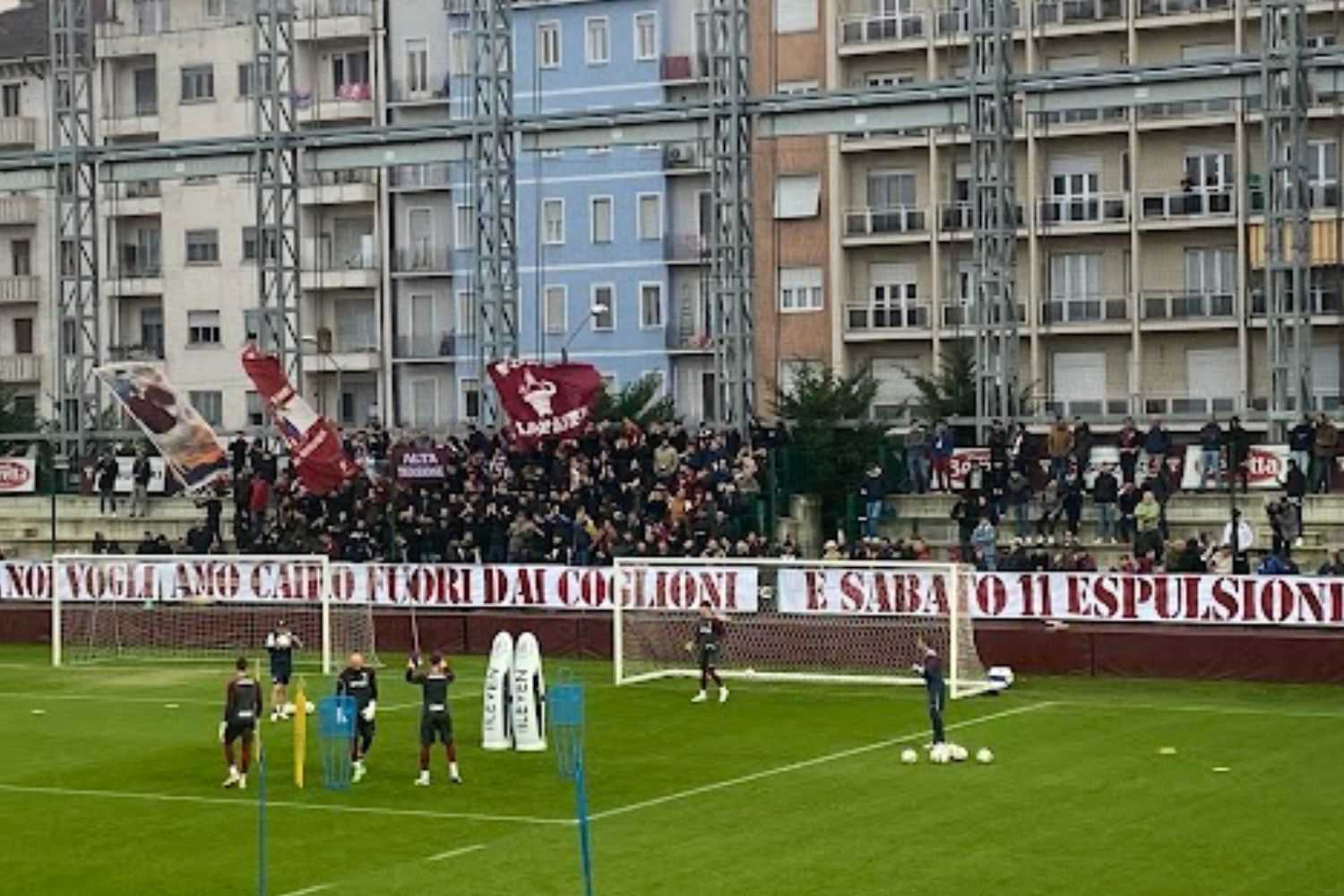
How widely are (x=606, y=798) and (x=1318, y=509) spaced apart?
23365 mm

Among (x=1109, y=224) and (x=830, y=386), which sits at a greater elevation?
(x=1109, y=224)

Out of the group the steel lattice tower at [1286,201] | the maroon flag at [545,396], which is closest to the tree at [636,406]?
the maroon flag at [545,396]

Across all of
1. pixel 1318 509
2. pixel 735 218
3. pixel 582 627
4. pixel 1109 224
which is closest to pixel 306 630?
pixel 582 627

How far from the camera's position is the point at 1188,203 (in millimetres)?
81438

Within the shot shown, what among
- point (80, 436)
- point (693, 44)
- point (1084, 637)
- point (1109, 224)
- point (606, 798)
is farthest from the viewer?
point (693, 44)

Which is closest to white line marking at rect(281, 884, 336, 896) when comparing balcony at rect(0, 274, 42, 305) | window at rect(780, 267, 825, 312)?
window at rect(780, 267, 825, 312)

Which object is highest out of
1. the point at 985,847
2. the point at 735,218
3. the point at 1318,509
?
the point at 735,218

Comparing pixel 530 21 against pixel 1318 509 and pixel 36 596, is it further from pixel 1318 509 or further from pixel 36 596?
pixel 1318 509

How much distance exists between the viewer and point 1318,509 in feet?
176

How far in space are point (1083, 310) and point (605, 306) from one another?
16.8 metres

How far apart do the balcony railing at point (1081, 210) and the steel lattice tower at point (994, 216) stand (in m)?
24.0

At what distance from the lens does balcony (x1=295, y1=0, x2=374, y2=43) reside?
9319 cm

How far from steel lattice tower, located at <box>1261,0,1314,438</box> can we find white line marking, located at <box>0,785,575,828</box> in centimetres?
2639

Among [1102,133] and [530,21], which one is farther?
[530,21]
